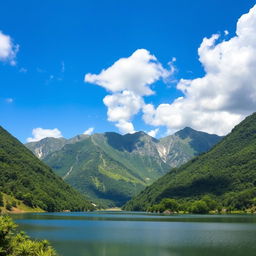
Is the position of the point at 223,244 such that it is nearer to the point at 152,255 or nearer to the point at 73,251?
the point at 152,255

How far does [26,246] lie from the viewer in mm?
48188

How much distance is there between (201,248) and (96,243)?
26793mm

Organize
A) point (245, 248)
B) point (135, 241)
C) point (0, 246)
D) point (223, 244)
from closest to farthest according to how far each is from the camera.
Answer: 1. point (0, 246)
2. point (245, 248)
3. point (223, 244)
4. point (135, 241)

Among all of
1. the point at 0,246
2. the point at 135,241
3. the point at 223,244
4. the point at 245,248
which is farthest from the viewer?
the point at 135,241

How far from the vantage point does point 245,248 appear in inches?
3258

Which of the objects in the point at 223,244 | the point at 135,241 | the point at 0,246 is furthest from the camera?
the point at 135,241

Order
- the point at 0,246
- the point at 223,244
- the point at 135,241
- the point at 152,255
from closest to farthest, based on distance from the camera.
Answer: the point at 0,246 < the point at 152,255 < the point at 223,244 < the point at 135,241

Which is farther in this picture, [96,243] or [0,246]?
[96,243]

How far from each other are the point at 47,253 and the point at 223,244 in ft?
184

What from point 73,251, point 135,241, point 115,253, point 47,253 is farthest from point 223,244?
point 47,253

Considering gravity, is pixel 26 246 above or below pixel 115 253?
above

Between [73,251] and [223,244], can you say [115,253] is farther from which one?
[223,244]

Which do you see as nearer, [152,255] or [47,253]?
[47,253]

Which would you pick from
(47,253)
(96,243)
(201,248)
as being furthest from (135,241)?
(47,253)
